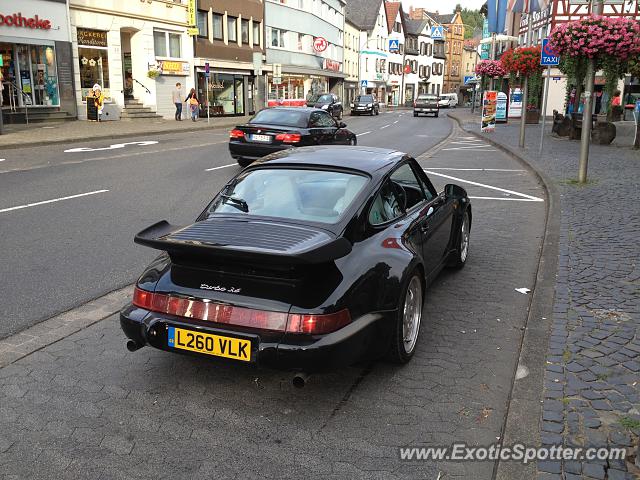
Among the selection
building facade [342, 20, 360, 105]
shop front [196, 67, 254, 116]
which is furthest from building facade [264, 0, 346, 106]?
building facade [342, 20, 360, 105]

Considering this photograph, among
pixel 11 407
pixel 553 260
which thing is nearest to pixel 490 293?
pixel 553 260

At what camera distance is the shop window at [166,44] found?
1351 inches

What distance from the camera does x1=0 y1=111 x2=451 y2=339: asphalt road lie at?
5668mm

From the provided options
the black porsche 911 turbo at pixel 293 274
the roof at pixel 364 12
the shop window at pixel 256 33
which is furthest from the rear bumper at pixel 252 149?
the roof at pixel 364 12

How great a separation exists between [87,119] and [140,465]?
28639 mm

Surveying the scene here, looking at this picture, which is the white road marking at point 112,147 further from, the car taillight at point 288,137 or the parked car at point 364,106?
the parked car at point 364,106

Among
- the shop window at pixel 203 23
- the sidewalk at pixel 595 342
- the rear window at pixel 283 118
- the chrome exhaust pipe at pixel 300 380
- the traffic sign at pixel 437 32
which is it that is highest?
the traffic sign at pixel 437 32

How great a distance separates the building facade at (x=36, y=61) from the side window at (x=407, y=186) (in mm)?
24139

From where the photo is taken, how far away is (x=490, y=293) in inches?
228

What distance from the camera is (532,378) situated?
3.96m

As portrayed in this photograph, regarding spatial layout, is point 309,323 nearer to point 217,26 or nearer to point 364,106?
point 217,26

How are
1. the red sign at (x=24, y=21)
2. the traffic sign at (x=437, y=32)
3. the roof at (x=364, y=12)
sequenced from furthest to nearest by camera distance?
1. the traffic sign at (x=437, y=32)
2. the roof at (x=364, y=12)
3. the red sign at (x=24, y=21)

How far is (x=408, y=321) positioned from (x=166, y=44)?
34151 millimetres

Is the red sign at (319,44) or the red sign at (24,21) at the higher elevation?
the red sign at (319,44)
